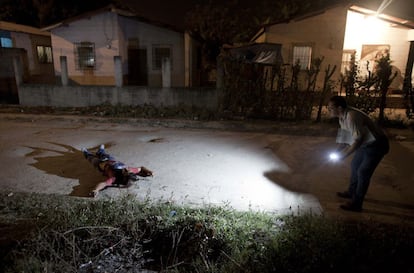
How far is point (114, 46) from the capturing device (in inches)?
602

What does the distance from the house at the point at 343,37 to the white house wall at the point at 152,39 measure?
179 inches

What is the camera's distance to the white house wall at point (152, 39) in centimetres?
1562

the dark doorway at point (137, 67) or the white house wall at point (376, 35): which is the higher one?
the white house wall at point (376, 35)

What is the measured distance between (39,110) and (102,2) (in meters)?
14.0

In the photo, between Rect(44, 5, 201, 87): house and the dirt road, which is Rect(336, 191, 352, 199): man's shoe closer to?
the dirt road

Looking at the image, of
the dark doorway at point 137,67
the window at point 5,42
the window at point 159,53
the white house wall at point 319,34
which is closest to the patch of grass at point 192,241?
the white house wall at point 319,34

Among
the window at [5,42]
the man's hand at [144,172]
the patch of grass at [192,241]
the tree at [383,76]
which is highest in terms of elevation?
the window at [5,42]

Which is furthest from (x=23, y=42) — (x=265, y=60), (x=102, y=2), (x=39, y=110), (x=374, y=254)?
(x=374, y=254)

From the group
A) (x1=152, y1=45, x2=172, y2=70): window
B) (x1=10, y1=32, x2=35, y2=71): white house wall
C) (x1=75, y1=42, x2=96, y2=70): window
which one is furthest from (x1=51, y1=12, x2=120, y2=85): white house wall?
(x1=10, y1=32, x2=35, y2=71): white house wall

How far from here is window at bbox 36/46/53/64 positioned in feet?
64.7

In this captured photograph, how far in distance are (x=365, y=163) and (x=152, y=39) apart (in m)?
13.7

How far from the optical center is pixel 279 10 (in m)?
18.6

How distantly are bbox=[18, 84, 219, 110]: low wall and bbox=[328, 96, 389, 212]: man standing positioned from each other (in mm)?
6774

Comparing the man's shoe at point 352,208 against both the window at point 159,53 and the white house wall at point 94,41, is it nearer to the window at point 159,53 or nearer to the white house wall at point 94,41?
the window at point 159,53
